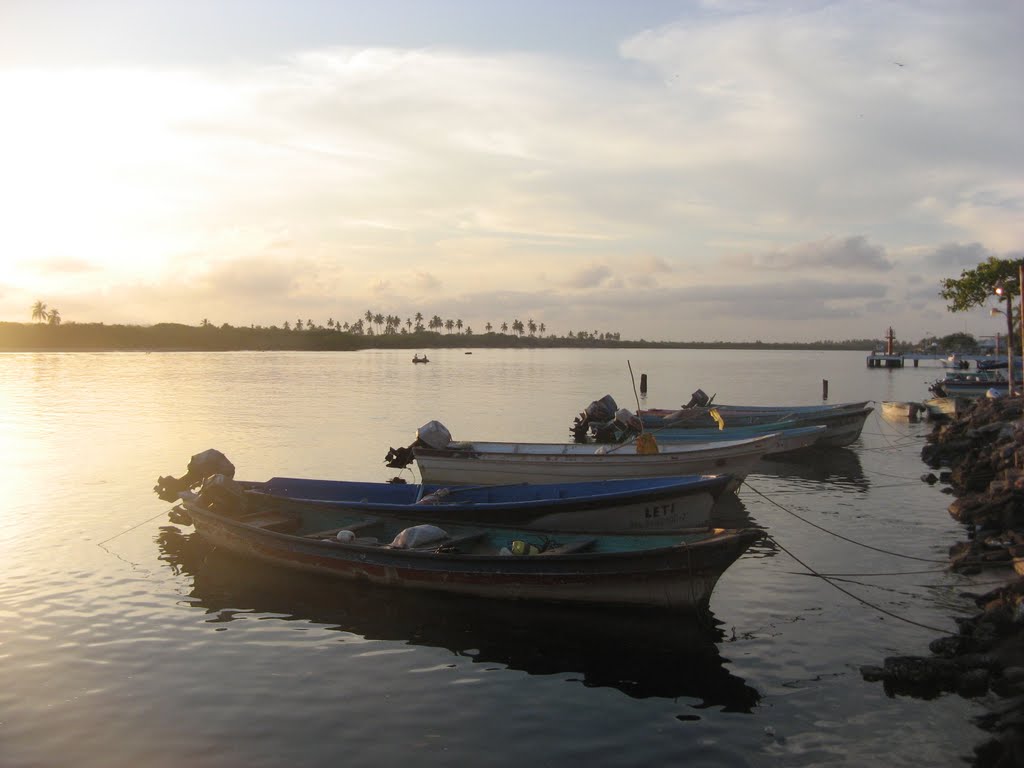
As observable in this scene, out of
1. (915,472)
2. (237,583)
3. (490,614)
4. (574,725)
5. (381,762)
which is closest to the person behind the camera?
(381,762)

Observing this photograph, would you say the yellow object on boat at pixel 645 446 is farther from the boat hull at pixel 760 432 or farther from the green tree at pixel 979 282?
the green tree at pixel 979 282

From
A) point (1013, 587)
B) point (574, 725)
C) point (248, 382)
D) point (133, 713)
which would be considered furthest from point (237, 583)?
point (248, 382)

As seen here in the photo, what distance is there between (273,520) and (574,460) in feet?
26.9

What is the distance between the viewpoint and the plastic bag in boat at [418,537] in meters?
12.6

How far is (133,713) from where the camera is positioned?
29.2 feet

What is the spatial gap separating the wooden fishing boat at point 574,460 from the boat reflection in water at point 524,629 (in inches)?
307

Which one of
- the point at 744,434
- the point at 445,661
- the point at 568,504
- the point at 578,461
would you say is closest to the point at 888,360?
the point at 744,434

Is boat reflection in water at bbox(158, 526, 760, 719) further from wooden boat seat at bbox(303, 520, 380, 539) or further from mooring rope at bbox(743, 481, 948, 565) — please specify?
mooring rope at bbox(743, 481, 948, 565)

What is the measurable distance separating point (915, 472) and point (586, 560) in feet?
61.9

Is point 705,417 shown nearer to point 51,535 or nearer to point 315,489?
point 315,489

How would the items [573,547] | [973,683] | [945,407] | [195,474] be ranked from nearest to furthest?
1. [973,683]
2. [573,547]
3. [195,474]
4. [945,407]

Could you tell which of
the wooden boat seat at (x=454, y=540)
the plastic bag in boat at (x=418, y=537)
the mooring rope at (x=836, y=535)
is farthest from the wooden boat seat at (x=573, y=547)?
the mooring rope at (x=836, y=535)

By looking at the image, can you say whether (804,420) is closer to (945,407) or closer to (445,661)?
(945,407)

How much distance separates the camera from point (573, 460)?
65.7 feet
